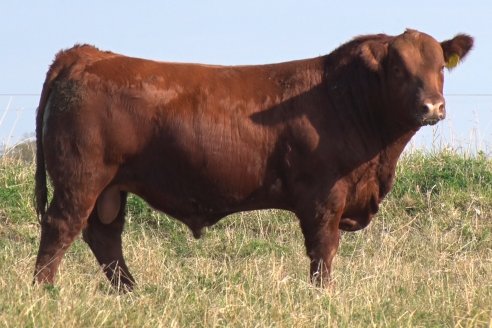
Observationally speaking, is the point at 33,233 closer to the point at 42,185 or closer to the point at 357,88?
the point at 42,185

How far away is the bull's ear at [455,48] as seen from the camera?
816 centimetres

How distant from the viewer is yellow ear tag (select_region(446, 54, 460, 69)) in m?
8.16

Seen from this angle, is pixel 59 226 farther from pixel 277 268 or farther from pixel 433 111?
pixel 433 111

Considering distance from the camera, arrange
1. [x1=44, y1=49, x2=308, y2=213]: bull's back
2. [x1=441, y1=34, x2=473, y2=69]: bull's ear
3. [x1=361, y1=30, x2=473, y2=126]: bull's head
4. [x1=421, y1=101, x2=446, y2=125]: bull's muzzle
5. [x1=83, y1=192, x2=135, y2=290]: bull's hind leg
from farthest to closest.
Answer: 1. [x1=441, y1=34, x2=473, y2=69]: bull's ear
2. [x1=83, y1=192, x2=135, y2=290]: bull's hind leg
3. [x1=361, y1=30, x2=473, y2=126]: bull's head
4. [x1=44, y1=49, x2=308, y2=213]: bull's back
5. [x1=421, y1=101, x2=446, y2=125]: bull's muzzle

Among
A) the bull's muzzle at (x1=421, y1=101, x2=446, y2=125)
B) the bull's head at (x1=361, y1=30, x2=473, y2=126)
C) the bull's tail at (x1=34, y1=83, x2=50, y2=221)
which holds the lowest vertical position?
the bull's tail at (x1=34, y1=83, x2=50, y2=221)

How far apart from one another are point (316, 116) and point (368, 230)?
254cm

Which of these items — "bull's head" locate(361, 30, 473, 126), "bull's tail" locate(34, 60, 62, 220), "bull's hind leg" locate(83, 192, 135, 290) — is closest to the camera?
"bull's head" locate(361, 30, 473, 126)

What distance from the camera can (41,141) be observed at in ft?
25.1

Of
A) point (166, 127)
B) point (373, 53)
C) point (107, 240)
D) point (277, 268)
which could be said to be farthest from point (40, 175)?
point (373, 53)

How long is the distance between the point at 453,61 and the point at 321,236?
1.82 m

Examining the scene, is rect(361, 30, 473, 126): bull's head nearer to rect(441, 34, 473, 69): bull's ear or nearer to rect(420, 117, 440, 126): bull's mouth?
rect(420, 117, 440, 126): bull's mouth

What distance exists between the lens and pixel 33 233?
9695mm

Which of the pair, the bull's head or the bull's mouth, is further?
the bull's head

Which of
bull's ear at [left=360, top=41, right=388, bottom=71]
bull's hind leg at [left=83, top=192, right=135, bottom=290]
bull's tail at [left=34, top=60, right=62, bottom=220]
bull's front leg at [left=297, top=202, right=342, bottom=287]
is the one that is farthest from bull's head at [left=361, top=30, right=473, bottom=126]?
bull's tail at [left=34, top=60, right=62, bottom=220]
